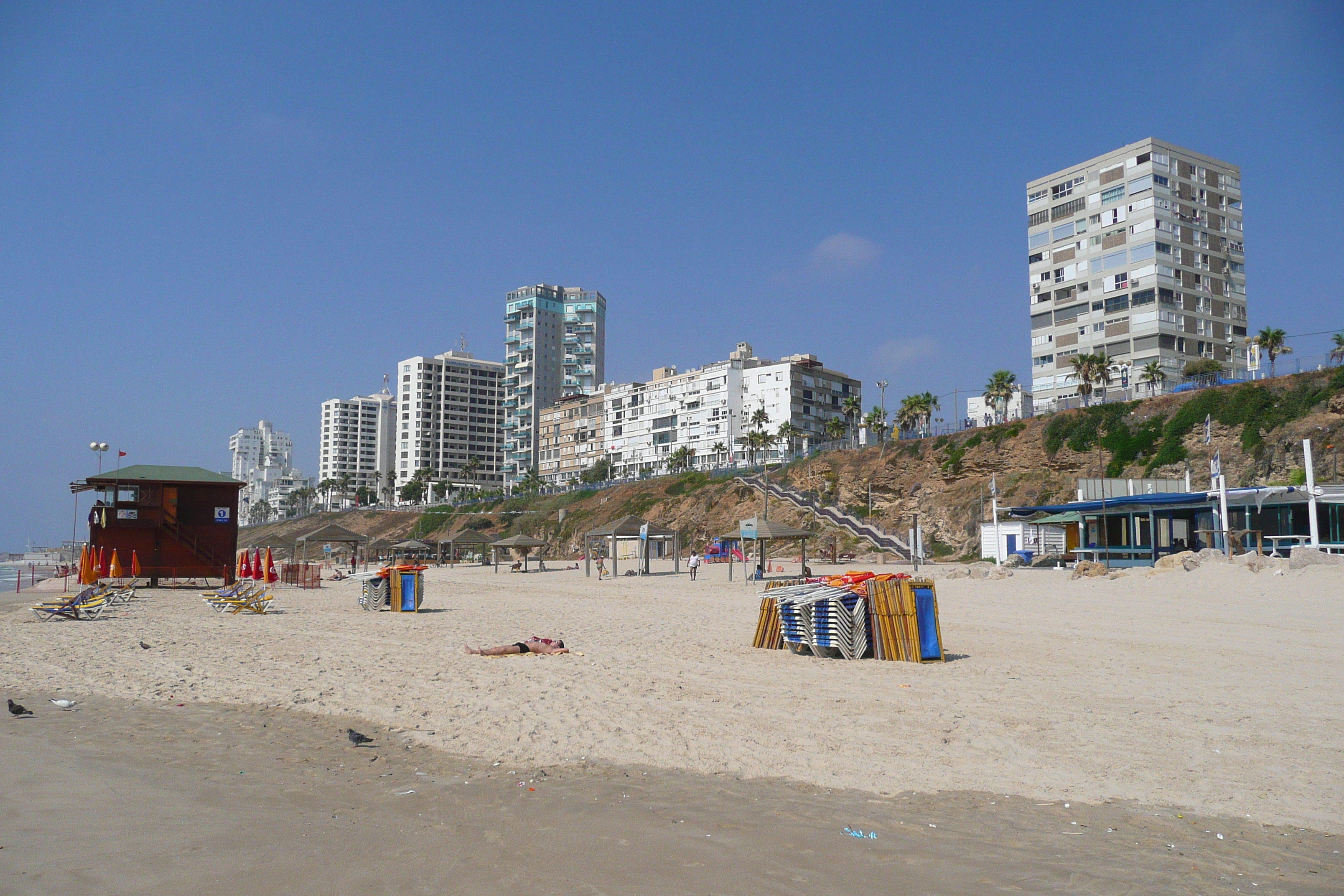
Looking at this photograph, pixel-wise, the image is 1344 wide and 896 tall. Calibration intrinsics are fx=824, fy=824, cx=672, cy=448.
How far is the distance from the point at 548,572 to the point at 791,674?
37.7 m

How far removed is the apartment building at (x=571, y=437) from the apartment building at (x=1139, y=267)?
64.4 m

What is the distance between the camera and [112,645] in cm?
1341

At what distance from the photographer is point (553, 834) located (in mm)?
4949

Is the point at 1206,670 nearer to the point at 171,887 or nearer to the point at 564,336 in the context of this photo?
the point at 171,887

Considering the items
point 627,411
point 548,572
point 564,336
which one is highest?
point 564,336

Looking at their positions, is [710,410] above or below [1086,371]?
above

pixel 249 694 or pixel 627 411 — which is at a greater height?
pixel 627 411

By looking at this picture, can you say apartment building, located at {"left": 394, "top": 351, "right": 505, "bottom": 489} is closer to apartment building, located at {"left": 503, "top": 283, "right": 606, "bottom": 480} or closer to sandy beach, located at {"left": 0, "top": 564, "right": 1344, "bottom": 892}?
apartment building, located at {"left": 503, "top": 283, "right": 606, "bottom": 480}

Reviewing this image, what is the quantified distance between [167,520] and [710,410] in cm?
7527

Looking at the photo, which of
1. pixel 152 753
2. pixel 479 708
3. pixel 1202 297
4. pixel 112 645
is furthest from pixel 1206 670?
pixel 1202 297

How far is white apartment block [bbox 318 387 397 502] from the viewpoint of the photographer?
170 m

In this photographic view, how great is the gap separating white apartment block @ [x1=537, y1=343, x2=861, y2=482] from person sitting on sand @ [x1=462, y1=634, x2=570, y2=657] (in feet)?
236

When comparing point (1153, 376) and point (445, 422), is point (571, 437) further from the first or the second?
point (1153, 376)

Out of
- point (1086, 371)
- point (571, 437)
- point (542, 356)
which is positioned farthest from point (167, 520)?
point (542, 356)
